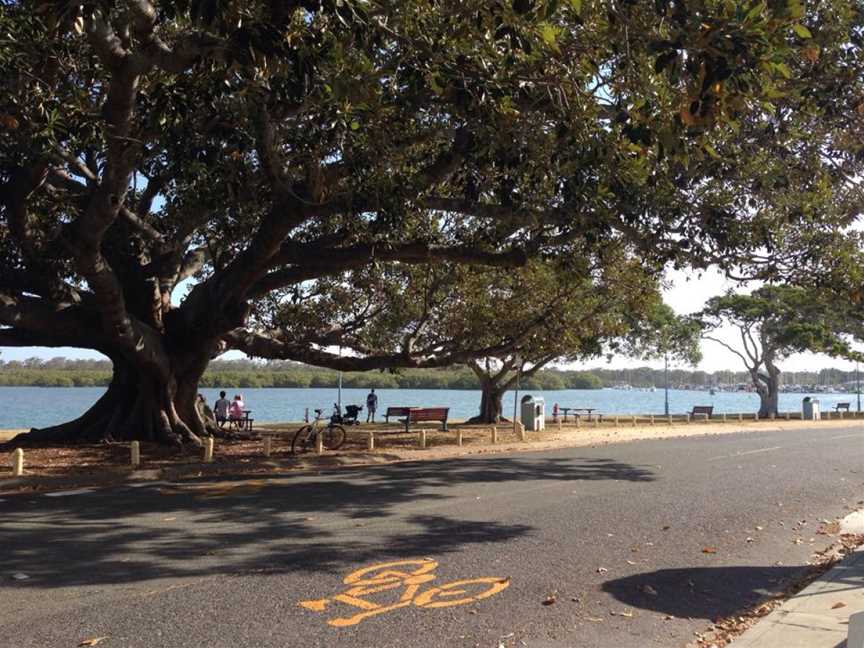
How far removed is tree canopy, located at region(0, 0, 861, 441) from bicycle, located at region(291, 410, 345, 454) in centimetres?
286

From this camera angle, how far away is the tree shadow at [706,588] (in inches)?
237

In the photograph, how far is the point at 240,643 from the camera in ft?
15.9

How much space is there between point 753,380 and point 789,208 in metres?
37.1

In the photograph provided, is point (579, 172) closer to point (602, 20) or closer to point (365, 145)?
point (602, 20)

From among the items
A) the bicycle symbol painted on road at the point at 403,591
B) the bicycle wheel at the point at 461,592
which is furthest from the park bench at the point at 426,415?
the bicycle wheel at the point at 461,592

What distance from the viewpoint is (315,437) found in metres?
17.5

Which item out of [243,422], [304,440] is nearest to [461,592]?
[304,440]

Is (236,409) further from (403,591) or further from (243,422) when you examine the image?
(403,591)

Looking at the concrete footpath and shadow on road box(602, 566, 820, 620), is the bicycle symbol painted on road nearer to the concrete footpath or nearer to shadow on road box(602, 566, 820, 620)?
shadow on road box(602, 566, 820, 620)

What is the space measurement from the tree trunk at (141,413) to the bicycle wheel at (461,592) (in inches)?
471

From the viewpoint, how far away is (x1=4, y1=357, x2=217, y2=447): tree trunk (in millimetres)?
17125

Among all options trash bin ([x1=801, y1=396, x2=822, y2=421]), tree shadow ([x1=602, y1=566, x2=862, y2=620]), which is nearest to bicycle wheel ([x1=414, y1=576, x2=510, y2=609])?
tree shadow ([x1=602, y1=566, x2=862, y2=620])

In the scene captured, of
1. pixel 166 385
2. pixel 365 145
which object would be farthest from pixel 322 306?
pixel 365 145

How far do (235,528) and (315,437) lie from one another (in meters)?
9.02
